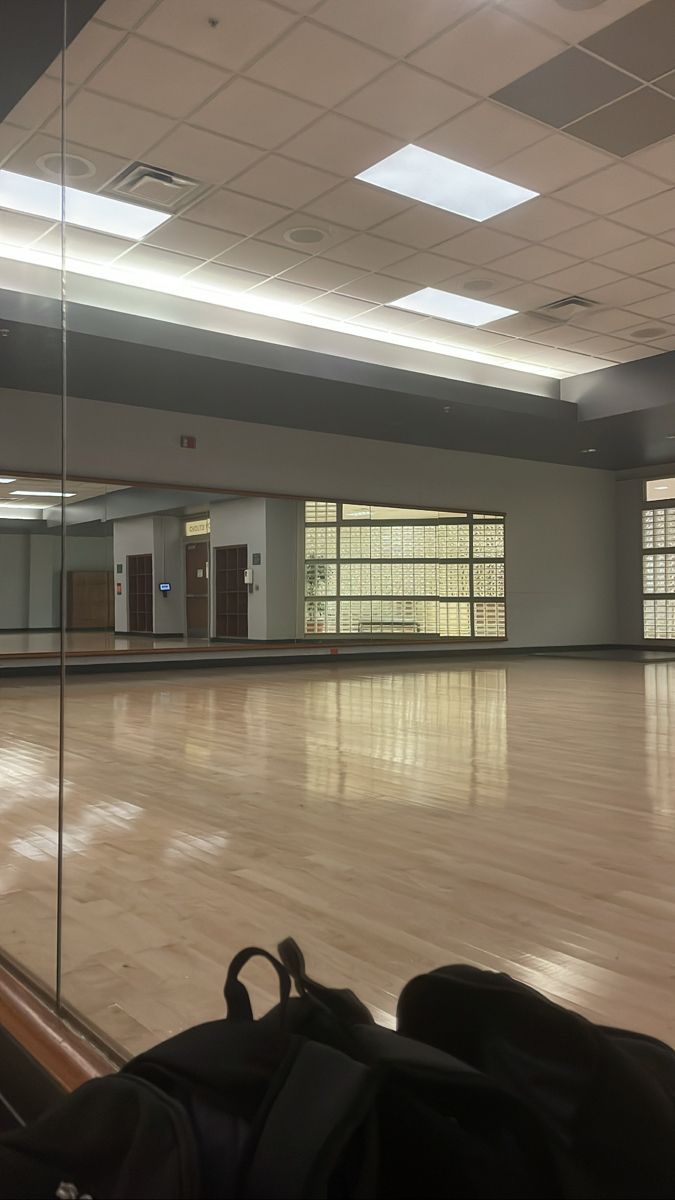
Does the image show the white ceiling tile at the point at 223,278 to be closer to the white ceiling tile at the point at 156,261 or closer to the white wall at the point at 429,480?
the white ceiling tile at the point at 156,261

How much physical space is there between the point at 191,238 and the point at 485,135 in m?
2.49

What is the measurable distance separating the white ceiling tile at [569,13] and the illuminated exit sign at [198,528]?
26.3 feet

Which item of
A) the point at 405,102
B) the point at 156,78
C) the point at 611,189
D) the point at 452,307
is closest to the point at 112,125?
the point at 156,78

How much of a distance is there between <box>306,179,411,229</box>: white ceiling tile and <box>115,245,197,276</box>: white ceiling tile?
140cm

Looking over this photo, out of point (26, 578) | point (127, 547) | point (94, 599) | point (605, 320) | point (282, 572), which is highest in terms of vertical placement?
point (605, 320)

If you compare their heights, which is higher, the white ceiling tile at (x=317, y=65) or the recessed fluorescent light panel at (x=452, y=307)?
the white ceiling tile at (x=317, y=65)

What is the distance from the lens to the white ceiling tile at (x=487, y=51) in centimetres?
434

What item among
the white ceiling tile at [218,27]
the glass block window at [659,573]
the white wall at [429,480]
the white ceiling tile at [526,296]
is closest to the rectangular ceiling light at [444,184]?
the white ceiling tile at [218,27]

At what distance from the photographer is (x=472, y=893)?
2.35 meters

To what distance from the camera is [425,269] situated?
7.44 metres

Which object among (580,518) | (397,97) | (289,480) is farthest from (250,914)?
(580,518)

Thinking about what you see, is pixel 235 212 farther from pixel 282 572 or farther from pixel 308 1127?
pixel 308 1127

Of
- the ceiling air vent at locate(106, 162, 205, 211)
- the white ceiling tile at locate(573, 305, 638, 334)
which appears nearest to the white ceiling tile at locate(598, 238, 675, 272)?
the white ceiling tile at locate(573, 305, 638, 334)

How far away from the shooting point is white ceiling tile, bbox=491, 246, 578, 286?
7047 millimetres
